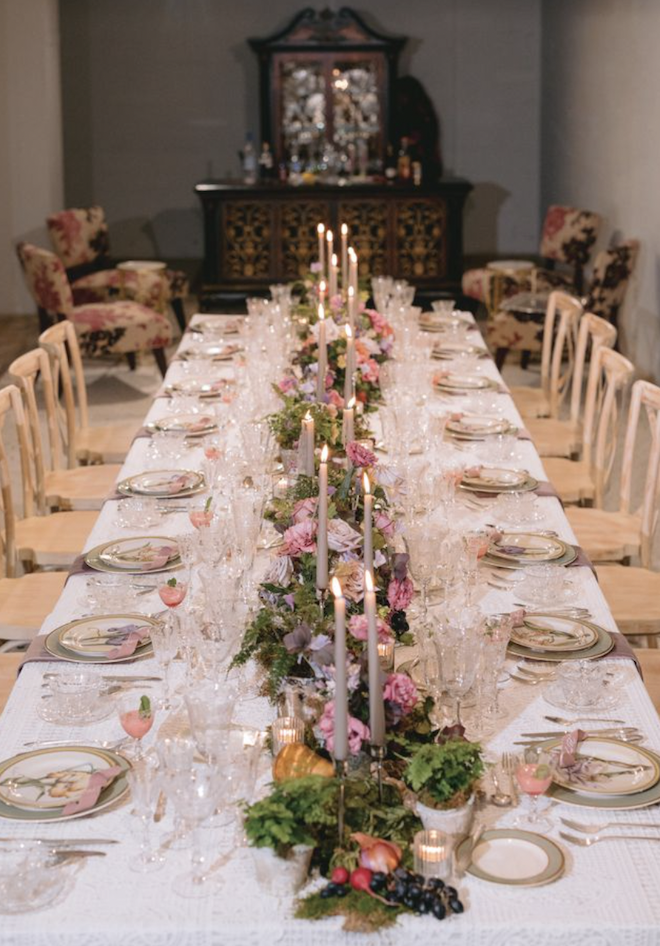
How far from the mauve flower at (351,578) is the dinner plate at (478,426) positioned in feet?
6.50

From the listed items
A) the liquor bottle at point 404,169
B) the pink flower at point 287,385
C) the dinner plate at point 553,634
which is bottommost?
the dinner plate at point 553,634

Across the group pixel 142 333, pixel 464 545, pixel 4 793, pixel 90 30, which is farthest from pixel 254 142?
pixel 4 793

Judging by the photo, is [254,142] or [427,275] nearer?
[427,275]

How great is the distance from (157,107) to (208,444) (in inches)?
329

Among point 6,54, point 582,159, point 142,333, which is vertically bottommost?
point 142,333

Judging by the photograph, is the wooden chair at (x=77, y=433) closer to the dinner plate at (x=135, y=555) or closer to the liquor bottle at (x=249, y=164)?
the dinner plate at (x=135, y=555)

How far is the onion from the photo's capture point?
5.69ft

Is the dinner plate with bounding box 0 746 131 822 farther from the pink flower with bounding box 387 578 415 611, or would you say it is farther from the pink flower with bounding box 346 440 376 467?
the pink flower with bounding box 346 440 376 467

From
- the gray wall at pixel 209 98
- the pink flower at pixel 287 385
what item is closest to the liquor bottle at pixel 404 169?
the gray wall at pixel 209 98

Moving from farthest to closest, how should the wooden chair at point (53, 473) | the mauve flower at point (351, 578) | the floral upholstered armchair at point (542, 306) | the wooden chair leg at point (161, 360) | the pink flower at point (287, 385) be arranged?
the wooden chair leg at point (161, 360)
the floral upholstered armchair at point (542, 306)
the wooden chair at point (53, 473)
the pink flower at point (287, 385)
the mauve flower at point (351, 578)

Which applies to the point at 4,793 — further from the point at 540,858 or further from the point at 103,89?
the point at 103,89

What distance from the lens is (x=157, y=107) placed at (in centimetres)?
1170

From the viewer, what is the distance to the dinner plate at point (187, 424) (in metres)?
4.25

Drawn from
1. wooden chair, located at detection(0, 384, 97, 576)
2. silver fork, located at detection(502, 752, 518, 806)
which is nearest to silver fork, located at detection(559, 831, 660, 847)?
silver fork, located at detection(502, 752, 518, 806)
